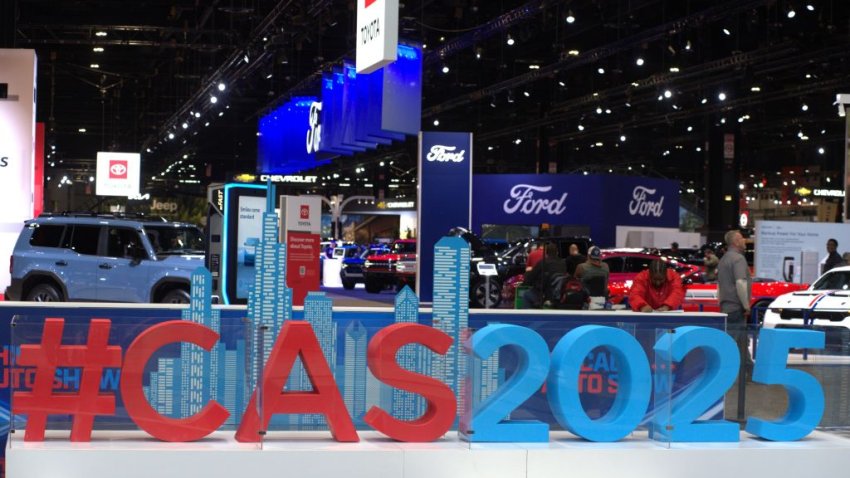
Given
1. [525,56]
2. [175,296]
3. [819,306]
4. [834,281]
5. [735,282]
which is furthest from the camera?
[525,56]

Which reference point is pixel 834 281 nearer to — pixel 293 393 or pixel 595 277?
pixel 595 277

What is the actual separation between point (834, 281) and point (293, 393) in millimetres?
12609

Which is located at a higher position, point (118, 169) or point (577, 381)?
point (118, 169)

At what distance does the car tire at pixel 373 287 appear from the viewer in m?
28.5

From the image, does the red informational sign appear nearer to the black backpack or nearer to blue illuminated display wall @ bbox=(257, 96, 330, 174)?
the black backpack

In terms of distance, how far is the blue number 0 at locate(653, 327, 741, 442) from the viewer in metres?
7.34

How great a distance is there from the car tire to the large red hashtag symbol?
71.5ft

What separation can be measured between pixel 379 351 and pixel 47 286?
13578 millimetres

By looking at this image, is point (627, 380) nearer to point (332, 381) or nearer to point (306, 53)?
point (332, 381)

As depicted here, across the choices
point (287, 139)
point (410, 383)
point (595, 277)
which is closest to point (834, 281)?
point (595, 277)

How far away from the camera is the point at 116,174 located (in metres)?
42.5

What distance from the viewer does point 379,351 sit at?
23.0ft

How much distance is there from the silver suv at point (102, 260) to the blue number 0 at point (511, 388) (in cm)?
1224

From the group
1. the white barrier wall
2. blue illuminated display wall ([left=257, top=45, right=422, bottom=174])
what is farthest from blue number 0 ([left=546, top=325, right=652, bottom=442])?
the white barrier wall
